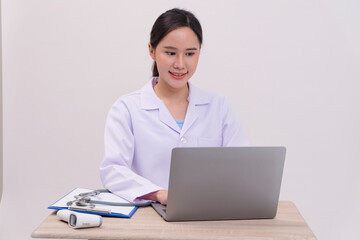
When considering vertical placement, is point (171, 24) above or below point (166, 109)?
above

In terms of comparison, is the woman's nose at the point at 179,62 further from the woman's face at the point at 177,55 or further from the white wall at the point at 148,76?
the white wall at the point at 148,76

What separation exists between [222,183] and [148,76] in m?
2.36

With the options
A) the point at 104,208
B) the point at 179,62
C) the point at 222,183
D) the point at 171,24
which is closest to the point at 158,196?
the point at 104,208

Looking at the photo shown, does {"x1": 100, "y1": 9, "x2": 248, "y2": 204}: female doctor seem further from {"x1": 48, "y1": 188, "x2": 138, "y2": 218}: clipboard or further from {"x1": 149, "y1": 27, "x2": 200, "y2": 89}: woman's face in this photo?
{"x1": 48, "y1": 188, "x2": 138, "y2": 218}: clipboard

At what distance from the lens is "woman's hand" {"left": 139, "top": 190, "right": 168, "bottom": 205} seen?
211cm

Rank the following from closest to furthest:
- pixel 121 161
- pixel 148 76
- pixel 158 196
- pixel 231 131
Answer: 1. pixel 158 196
2. pixel 121 161
3. pixel 231 131
4. pixel 148 76

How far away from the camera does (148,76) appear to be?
4148 millimetres

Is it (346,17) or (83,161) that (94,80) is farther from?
(346,17)

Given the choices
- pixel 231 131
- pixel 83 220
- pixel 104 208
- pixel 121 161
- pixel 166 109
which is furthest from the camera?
pixel 231 131

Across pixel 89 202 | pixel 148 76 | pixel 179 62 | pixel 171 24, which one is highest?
pixel 171 24

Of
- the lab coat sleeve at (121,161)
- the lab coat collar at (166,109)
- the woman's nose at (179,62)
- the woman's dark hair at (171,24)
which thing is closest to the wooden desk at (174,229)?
the lab coat sleeve at (121,161)

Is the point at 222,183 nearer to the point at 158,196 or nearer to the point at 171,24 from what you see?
the point at 158,196

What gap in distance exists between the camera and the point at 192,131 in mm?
2646

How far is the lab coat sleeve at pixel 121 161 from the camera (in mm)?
2209
